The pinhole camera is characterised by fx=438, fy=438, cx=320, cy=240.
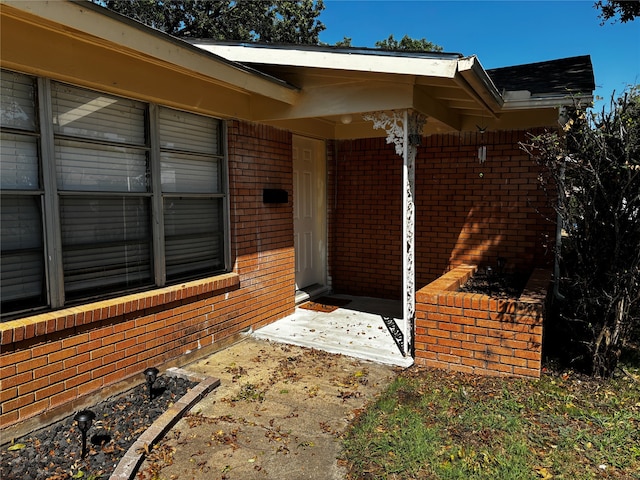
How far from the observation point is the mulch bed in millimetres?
2744

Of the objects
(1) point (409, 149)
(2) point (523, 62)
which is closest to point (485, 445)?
(1) point (409, 149)

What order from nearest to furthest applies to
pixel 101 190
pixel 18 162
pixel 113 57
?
pixel 18 162 → pixel 113 57 → pixel 101 190

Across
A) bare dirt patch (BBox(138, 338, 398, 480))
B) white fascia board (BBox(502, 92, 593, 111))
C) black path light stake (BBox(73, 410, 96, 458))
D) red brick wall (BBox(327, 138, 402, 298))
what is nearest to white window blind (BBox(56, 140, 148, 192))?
black path light stake (BBox(73, 410, 96, 458))

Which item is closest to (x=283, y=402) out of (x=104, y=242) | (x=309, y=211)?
(x=104, y=242)

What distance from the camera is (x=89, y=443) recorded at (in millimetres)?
3062

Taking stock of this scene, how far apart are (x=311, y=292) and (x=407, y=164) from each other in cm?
325

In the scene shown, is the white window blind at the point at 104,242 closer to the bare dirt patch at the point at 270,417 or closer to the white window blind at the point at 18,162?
the white window blind at the point at 18,162

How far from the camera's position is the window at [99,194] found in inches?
126

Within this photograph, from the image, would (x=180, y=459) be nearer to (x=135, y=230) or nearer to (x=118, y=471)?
(x=118, y=471)

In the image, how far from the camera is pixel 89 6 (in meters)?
2.78

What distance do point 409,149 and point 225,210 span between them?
217 centimetres

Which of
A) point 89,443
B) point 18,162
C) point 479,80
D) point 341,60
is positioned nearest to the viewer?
point 89,443

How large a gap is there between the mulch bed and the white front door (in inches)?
138

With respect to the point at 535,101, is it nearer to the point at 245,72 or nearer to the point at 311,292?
the point at 245,72
